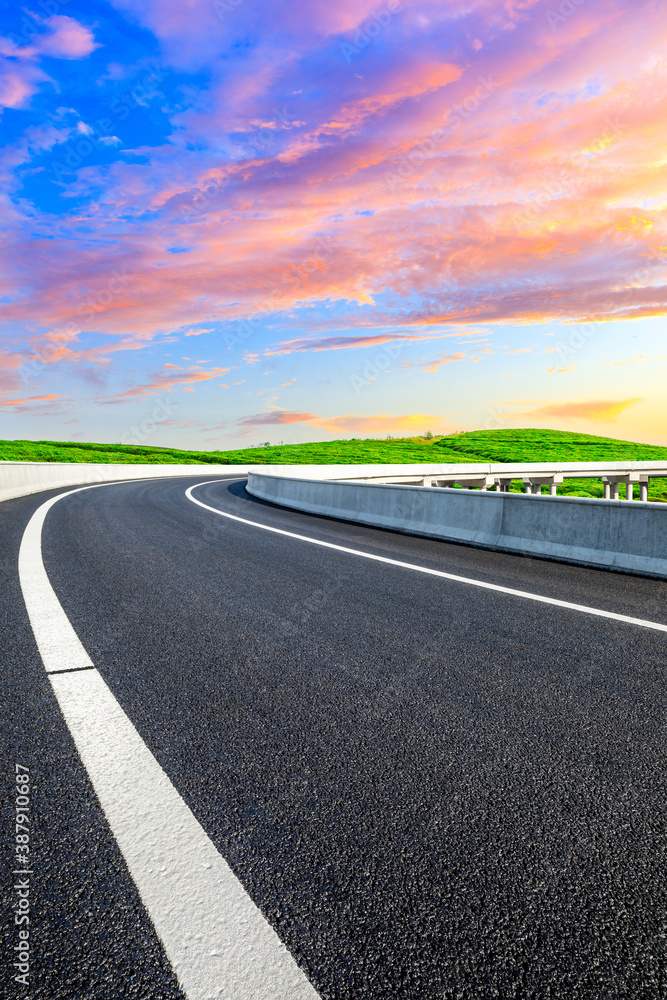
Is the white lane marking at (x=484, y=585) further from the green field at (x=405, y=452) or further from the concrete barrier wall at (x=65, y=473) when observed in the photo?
the green field at (x=405, y=452)

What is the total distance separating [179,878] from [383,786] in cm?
97

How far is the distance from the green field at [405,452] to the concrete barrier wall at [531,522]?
2467 inches

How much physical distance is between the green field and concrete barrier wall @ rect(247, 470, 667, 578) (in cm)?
6266

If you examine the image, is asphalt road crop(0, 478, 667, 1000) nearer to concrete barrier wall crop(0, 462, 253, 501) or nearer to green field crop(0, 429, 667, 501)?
concrete barrier wall crop(0, 462, 253, 501)

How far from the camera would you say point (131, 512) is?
53.0 ft

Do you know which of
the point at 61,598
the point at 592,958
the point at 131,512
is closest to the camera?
the point at 592,958

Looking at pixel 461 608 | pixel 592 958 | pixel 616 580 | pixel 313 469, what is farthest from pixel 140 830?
pixel 313 469

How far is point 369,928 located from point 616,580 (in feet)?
22.2

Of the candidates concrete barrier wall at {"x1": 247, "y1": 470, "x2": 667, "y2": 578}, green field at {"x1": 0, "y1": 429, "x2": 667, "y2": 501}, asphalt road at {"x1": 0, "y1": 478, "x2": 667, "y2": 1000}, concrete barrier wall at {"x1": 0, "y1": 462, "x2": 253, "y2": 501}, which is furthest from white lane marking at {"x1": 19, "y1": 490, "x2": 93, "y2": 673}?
green field at {"x1": 0, "y1": 429, "x2": 667, "y2": 501}

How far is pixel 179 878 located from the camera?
7.27 feet

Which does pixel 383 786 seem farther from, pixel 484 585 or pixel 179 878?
pixel 484 585

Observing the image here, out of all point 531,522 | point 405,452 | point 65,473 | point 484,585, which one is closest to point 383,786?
point 484,585

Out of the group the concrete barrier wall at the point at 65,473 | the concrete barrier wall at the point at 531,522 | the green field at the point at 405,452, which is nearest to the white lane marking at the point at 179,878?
the concrete barrier wall at the point at 531,522

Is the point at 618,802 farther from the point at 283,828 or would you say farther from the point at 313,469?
the point at 313,469
